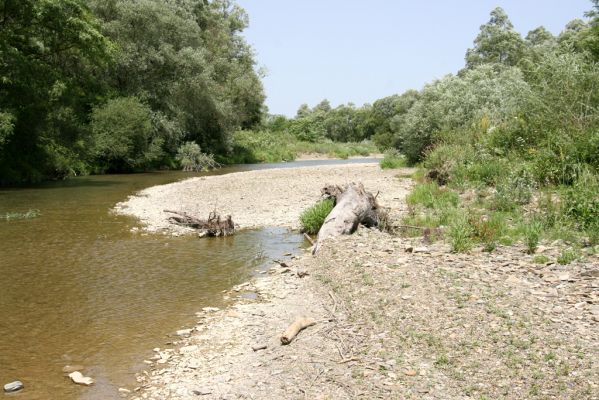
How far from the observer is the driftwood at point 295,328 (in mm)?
6870

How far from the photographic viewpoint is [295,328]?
279 inches

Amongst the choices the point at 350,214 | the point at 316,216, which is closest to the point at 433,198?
the point at 316,216

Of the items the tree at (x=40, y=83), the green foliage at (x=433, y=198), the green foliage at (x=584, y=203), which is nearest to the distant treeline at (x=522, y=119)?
the green foliage at (x=584, y=203)

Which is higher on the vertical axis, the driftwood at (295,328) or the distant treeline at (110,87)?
the distant treeline at (110,87)

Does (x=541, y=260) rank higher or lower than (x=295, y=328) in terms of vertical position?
higher

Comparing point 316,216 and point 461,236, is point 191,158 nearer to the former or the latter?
point 316,216

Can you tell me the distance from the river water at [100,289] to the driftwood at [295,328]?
1.85m

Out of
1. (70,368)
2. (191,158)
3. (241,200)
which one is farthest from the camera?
(191,158)

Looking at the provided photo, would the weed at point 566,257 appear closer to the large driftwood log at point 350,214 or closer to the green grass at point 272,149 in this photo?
the large driftwood log at point 350,214

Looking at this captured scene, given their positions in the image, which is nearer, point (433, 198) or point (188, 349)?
point (188, 349)

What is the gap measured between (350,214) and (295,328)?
248 inches

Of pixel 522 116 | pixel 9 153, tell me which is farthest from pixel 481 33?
pixel 9 153

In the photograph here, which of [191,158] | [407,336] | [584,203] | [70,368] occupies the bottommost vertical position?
[70,368]

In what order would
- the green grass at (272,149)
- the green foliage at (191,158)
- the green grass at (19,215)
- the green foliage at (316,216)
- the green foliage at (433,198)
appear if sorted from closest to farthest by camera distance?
the green foliage at (316,216) → the green foliage at (433,198) → the green grass at (19,215) → the green foliage at (191,158) → the green grass at (272,149)
